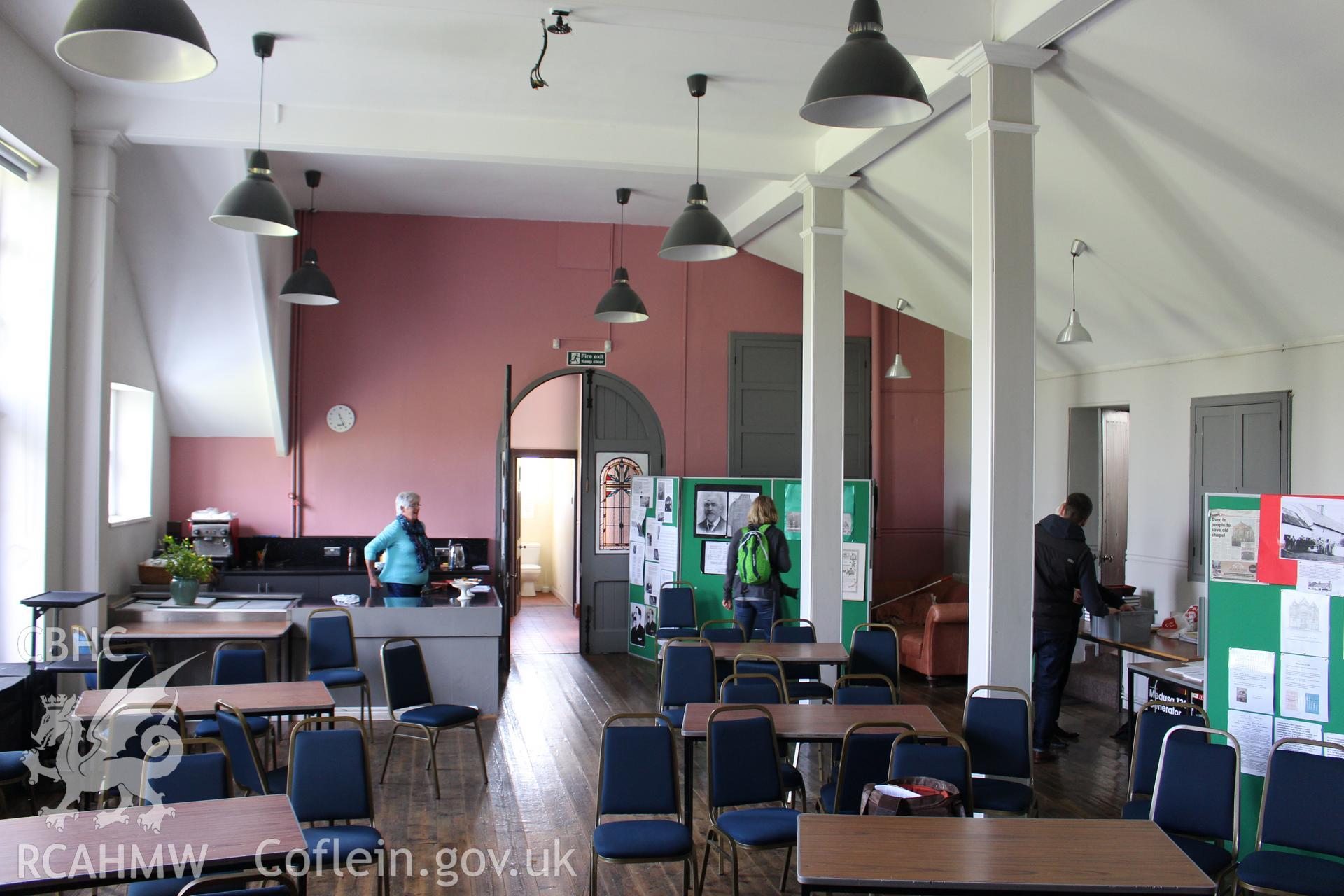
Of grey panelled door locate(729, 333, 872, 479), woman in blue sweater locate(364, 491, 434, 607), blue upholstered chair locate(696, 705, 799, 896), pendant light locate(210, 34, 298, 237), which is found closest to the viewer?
blue upholstered chair locate(696, 705, 799, 896)

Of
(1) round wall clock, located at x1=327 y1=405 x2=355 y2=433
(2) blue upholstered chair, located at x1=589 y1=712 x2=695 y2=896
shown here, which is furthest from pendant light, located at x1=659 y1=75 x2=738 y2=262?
(1) round wall clock, located at x1=327 y1=405 x2=355 y2=433

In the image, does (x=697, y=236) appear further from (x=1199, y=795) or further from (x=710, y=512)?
(x=710, y=512)

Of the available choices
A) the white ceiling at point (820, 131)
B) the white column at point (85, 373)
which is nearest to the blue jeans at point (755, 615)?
the white ceiling at point (820, 131)

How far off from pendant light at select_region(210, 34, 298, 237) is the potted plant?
348 cm

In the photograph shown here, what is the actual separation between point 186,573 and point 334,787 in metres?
4.52

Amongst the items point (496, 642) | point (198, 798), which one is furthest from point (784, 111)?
point (198, 798)

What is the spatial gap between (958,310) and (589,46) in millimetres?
5432

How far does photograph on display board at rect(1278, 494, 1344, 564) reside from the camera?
4648 mm

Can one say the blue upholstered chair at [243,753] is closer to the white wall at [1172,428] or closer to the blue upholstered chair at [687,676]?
the blue upholstered chair at [687,676]

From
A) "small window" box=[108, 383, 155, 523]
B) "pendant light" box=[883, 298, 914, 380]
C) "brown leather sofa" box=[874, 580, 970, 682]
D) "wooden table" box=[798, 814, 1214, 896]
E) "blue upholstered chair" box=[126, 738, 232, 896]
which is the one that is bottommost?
"brown leather sofa" box=[874, 580, 970, 682]

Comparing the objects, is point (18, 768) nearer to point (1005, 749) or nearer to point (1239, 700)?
Answer: point (1005, 749)

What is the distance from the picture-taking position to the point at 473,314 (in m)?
11.0

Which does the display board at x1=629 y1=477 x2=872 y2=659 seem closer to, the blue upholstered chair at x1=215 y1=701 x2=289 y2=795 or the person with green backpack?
the person with green backpack

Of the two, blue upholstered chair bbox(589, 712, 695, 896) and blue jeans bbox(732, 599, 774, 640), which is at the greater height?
blue jeans bbox(732, 599, 774, 640)
